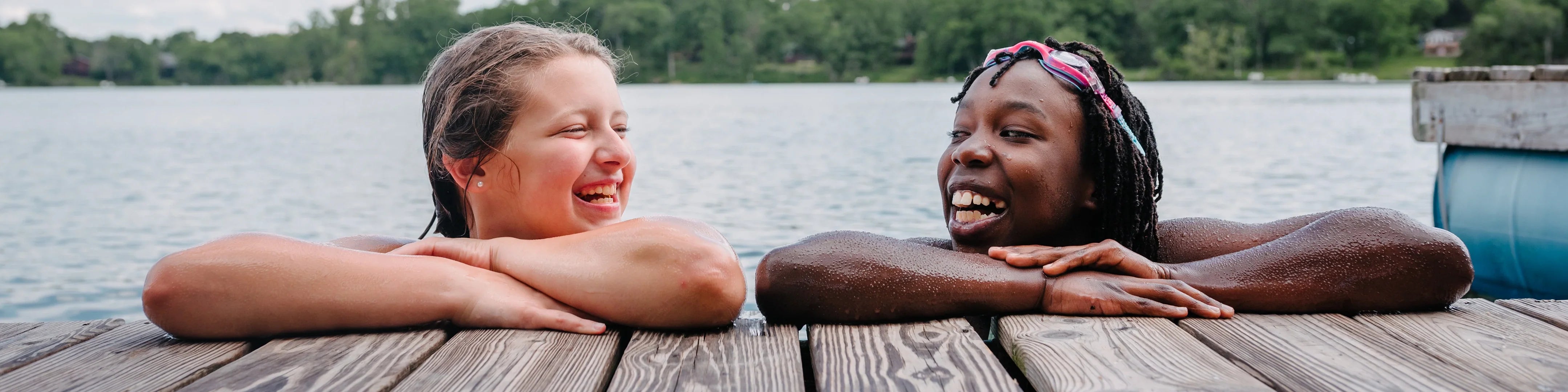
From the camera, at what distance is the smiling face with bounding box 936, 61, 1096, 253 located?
2.82 m

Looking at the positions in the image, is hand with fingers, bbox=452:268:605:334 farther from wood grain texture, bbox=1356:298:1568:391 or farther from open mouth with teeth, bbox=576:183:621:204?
wood grain texture, bbox=1356:298:1568:391

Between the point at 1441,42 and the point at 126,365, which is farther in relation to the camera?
the point at 1441,42

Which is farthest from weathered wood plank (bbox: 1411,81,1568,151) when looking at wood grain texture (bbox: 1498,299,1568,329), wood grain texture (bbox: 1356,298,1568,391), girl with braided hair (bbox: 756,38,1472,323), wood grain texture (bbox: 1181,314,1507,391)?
wood grain texture (bbox: 1181,314,1507,391)

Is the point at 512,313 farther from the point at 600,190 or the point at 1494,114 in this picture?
the point at 1494,114

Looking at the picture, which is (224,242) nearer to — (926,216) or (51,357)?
(51,357)

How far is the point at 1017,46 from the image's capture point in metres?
3.08

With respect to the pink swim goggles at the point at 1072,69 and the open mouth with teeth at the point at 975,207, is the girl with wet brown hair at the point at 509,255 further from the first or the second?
the pink swim goggles at the point at 1072,69

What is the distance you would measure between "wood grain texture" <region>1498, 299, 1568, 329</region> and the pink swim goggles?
3.16 ft

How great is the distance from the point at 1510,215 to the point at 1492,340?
156 inches

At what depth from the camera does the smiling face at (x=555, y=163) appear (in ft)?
9.55

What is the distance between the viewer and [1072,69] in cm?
294

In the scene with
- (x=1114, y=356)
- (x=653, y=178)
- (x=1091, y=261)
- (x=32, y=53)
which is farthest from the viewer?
(x=32, y=53)

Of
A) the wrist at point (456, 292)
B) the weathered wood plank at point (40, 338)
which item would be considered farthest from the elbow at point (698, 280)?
the weathered wood plank at point (40, 338)

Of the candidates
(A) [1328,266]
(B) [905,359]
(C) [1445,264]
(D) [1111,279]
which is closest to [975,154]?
(D) [1111,279]
